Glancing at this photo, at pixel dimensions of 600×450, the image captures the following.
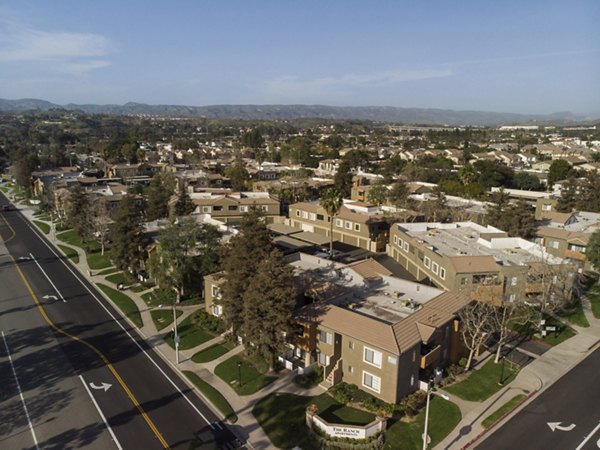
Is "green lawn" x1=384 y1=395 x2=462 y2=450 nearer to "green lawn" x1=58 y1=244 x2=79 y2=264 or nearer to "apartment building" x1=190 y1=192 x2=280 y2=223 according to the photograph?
"apartment building" x1=190 y1=192 x2=280 y2=223

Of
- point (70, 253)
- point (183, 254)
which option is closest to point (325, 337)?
point (183, 254)

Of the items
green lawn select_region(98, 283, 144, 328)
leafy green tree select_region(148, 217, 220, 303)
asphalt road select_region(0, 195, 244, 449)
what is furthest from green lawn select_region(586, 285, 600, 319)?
green lawn select_region(98, 283, 144, 328)

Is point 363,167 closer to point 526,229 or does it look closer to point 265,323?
point 526,229

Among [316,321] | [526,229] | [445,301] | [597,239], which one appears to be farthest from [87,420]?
→ [526,229]

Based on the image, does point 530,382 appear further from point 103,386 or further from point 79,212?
point 79,212

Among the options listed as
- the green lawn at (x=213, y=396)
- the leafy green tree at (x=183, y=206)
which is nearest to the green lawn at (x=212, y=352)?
the green lawn at (x=213, y=396)

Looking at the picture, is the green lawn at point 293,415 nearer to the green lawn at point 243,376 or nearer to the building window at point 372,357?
the green lawn at point 243,376
